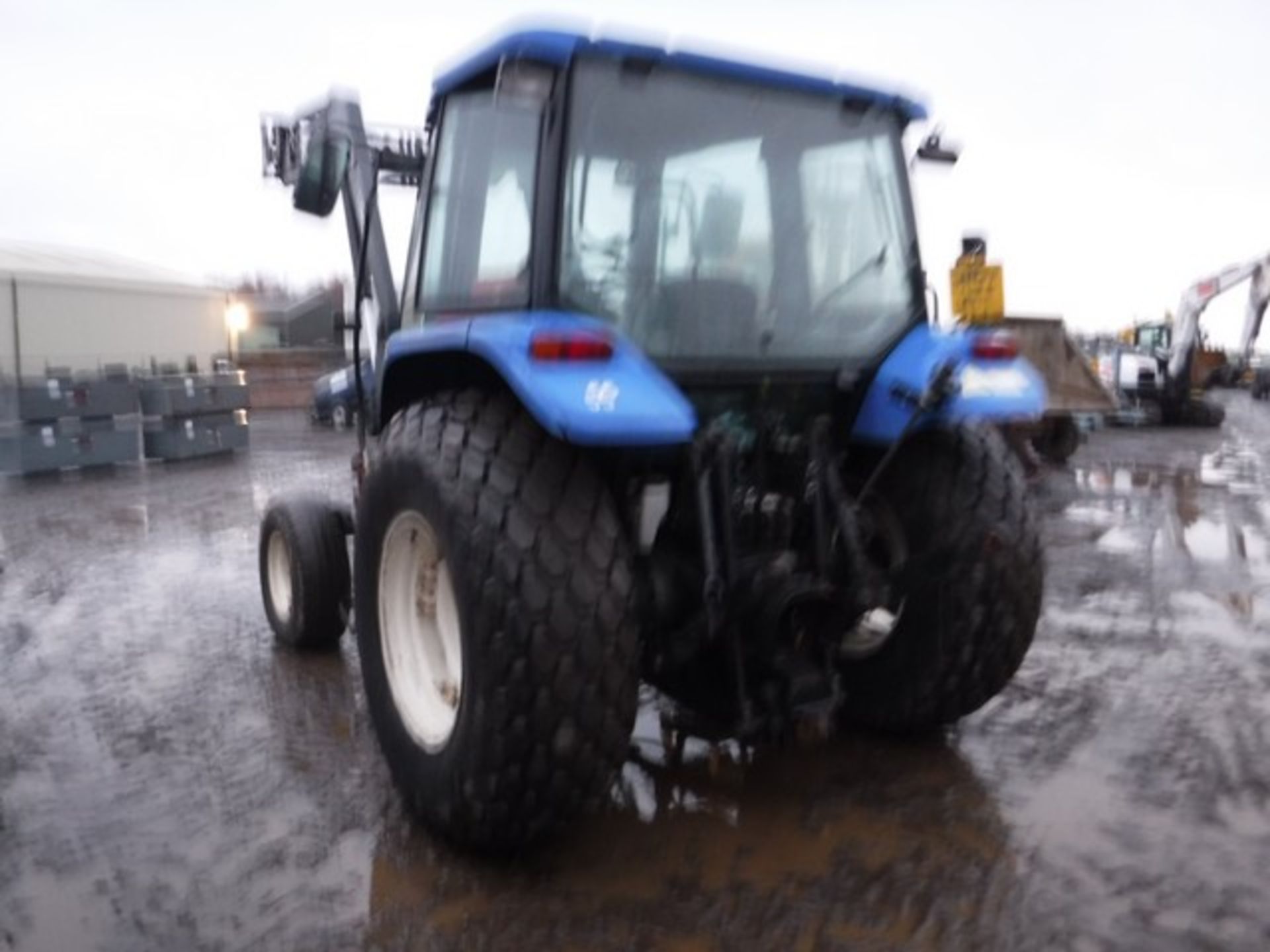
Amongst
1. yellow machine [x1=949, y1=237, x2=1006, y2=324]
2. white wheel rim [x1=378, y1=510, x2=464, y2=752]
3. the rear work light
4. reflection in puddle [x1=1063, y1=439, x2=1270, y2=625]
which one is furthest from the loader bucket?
the rear work light

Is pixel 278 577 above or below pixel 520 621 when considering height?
below

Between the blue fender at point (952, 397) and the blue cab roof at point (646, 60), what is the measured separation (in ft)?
2.88

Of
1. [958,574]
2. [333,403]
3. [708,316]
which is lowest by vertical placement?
[958,574]

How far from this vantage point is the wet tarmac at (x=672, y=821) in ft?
10.2

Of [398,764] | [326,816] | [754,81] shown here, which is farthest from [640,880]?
[754,81]

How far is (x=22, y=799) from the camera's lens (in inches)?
158

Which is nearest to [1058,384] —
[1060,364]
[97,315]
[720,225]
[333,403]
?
[1060,364]

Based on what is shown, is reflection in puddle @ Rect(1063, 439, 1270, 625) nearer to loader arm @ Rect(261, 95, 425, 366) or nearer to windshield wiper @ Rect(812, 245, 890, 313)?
windshield wiper @ Rect(812, 245, 890, 313)

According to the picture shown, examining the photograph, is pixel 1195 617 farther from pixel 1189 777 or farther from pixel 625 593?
pixel 625 593

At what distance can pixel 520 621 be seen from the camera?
120 inches

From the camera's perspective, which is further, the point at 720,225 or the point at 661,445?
the point at 720,225

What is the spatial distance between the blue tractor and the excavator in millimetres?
18572

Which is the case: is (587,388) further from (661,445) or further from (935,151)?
(935,151)

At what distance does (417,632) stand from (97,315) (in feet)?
78.6
